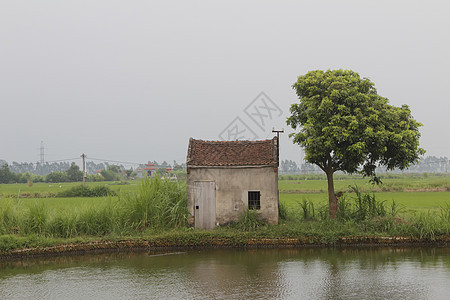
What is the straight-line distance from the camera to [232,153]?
55.3ft

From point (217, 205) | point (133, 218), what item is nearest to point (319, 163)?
point (217, 205)

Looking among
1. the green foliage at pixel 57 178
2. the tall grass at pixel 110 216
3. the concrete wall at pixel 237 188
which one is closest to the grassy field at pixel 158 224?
the tall grass at pixel 110 216

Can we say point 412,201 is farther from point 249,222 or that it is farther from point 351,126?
point 249,222

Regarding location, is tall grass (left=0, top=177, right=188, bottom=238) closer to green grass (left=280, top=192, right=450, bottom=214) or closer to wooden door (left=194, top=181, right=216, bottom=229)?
wooden door (left=194, top=181, right=216, bottom=229)

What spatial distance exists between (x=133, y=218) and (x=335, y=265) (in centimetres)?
804

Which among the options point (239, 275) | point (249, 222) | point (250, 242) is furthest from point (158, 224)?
point (239, 275)

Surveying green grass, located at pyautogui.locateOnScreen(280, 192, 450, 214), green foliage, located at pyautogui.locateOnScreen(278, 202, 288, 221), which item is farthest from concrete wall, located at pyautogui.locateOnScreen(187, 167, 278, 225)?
green grass, located at pyautogui.locateOnScreen(280, 192, 450, 214)

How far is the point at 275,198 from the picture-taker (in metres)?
15.8

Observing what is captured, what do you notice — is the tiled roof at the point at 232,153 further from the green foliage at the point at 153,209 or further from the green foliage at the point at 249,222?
the green foliage at the point at 249,222

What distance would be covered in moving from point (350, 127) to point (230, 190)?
17.0 ft

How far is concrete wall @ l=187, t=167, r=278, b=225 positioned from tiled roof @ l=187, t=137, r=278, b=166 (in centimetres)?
28

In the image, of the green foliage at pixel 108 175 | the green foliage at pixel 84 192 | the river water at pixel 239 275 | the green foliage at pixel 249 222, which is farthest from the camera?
the green foliage at pixel 108 175

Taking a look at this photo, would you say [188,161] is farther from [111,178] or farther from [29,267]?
[111,178]

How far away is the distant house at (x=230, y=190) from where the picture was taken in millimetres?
15867
